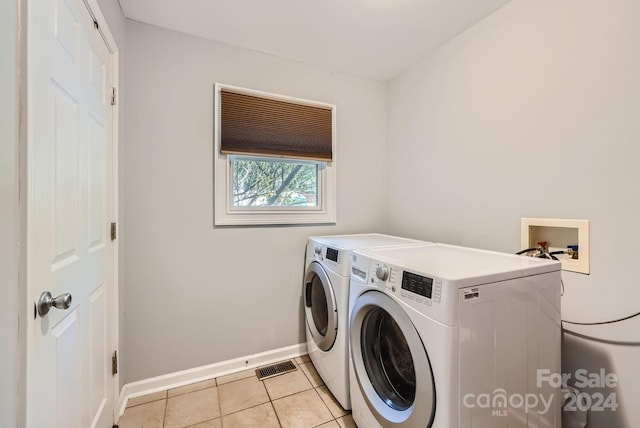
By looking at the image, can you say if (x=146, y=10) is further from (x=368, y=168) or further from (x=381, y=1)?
(x=368, y=168)

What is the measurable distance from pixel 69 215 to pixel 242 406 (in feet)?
4.54

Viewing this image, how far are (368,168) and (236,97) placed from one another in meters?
1.24

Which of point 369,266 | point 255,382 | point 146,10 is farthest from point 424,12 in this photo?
point 255,382

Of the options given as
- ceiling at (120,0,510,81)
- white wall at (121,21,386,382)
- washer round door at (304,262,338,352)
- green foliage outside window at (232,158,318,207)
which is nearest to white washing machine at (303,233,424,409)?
washer round door at (304,262,338,352)

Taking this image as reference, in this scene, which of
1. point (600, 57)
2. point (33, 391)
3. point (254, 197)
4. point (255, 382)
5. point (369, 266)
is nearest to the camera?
point (33, 391)

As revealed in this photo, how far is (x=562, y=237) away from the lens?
4.49 ft

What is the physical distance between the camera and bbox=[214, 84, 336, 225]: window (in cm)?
190

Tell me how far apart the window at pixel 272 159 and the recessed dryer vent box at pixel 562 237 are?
1.32 meters

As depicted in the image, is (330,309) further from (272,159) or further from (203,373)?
(272,159)

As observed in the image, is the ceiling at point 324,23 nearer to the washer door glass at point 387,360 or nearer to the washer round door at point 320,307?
the washer round door at point 320,307

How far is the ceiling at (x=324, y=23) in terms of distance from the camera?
1.56 metres

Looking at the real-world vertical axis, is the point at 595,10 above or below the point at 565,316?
above

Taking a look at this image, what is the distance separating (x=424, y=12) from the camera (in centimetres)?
162
